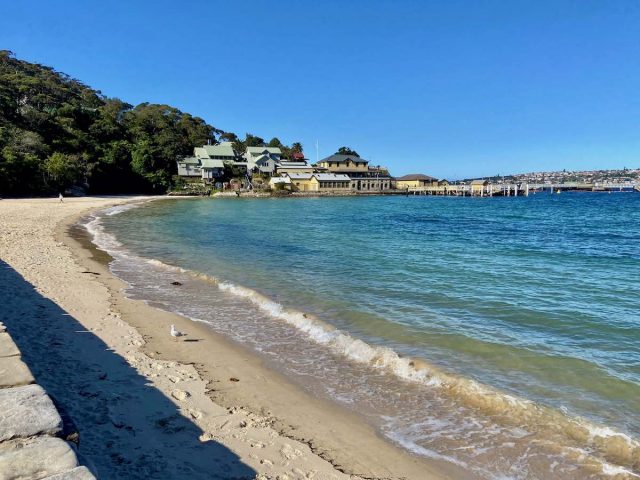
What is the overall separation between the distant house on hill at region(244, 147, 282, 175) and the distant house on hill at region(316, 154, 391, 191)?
1357cm

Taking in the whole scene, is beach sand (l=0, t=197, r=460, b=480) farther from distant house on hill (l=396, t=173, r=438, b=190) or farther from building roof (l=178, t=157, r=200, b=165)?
distant house on hill (l=396, t=173, r=438, b=190)

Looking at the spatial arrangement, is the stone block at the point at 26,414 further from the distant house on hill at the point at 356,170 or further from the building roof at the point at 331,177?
the distant house on hill at the point at 356,170

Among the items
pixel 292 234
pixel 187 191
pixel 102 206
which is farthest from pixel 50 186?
pixel 292 234

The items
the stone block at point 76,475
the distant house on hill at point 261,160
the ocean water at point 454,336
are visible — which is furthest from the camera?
the distant house on hill at point 261,160

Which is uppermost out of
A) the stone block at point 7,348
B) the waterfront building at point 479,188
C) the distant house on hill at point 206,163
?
the distant house on hill at point 206,163

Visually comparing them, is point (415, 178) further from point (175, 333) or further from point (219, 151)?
point (175, 333)

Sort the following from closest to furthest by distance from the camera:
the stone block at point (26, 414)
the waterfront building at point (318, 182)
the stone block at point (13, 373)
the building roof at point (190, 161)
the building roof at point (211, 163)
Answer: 1. the stone block at point (26, 414)
2. the stone block at point (13, 373)
3. the building roof at point (190, 161)
4. the building roof at point (211, 163)
5. the waterfront building at point (318, 182)

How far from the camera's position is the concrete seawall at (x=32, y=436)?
2.74 meters

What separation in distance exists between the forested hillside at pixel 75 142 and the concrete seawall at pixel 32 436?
5923cm

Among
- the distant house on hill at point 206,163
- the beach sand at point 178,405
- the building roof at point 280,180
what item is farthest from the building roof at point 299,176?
the beach sand at point 178,405

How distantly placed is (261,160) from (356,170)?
27269 millimetres

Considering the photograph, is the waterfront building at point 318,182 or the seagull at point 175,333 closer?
the seagull at point 175,333

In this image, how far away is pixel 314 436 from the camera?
547 centimetres

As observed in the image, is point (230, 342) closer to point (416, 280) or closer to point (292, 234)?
point (416, 280)
